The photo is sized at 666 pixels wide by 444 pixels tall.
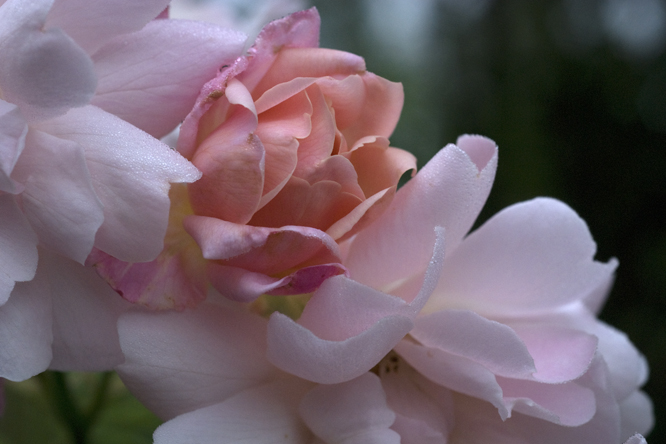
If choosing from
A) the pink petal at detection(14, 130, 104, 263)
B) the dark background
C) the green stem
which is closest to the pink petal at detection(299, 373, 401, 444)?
the pink petal at detection(14, 130, 104, 263)

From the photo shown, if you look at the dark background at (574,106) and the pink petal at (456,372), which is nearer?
the pink petal at (456,372)

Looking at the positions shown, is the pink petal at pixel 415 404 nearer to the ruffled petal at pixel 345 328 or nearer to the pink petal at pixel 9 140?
the ruffled petal at pixel 345 328

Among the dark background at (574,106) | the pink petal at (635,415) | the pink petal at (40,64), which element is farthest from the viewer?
the dark background at (574,106)

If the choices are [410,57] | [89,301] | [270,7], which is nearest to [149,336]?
[89,301]

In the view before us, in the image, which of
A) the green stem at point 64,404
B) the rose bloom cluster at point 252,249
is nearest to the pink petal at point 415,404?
the rose bloom cluster at point 252,249

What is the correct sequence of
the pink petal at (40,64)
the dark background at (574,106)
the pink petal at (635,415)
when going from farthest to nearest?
the dark background at (574,106)
the pink petal at (635,415)
the pink petal at (40,64)

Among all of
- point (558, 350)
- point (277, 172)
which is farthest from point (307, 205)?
point (558, 350)

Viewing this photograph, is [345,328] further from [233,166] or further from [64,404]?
[64,404]
